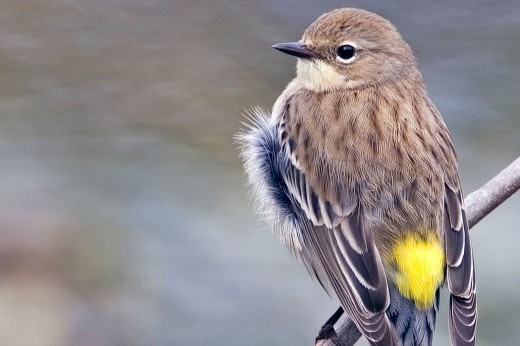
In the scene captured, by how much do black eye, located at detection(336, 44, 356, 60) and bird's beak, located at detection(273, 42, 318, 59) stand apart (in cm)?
16

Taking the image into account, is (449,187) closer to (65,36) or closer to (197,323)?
(197,323)

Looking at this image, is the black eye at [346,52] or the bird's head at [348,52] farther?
the black eye at [346,52]

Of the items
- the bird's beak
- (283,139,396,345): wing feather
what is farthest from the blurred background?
the bird's beak

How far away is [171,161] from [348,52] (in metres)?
3.51

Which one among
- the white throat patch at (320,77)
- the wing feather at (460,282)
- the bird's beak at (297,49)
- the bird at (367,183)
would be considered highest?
the bird's beak at (297,49)

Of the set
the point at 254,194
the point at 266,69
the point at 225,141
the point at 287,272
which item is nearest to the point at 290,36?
the point at 266,69

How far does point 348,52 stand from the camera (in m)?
7.66

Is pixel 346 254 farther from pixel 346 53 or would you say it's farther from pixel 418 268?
pixel 346 53

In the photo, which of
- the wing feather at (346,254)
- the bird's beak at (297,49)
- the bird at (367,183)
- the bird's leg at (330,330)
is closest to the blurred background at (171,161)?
the bird's leg at (330,330)

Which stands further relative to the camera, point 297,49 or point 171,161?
point 171,161

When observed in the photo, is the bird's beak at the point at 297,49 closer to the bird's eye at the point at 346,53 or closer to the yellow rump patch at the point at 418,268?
the bird's eye at the point at 346,53

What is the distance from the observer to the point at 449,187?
7.20 m

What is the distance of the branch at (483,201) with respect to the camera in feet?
23.6

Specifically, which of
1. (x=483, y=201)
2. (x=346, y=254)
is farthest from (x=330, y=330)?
(x=483, y=201)
